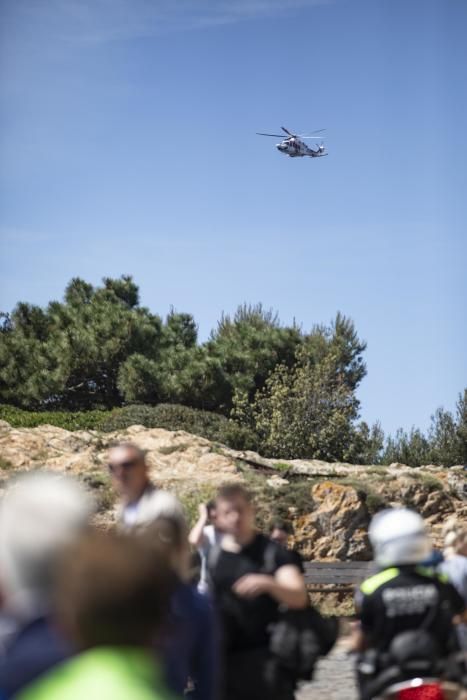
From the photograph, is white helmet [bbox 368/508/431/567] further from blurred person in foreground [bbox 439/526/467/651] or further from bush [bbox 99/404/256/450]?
bush [bbox 99/404/256/450]

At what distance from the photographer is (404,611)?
20.7 ft

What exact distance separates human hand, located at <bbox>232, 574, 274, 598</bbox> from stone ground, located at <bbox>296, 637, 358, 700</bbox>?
189 inches

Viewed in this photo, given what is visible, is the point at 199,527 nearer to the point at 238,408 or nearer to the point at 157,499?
the point at 157,499

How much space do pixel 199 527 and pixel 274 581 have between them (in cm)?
236

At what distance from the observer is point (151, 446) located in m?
25.7

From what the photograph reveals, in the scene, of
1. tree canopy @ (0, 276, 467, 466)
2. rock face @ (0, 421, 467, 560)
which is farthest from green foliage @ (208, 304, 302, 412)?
rock face @ (0, 421, 467, 560)

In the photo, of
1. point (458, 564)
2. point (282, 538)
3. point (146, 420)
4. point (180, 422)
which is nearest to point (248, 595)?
point (458, 564)

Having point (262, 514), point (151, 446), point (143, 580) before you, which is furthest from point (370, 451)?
point (143, 580)

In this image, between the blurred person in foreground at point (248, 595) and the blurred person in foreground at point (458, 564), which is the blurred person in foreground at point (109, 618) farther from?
the blurred person in foreground at point (458, 564)

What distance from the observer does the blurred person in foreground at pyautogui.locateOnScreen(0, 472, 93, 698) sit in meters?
3.45

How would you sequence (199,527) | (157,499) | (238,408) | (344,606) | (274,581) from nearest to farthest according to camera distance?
(274,581), (157,499), (199,527), (344,606), (238,408)

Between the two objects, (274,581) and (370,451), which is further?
(370,451)

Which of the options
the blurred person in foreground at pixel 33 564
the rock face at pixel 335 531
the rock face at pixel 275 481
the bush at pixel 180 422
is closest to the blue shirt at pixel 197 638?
the blurred person in foreground at pixel 33 564

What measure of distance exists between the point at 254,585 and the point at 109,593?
365 centimetres
